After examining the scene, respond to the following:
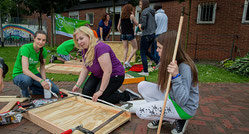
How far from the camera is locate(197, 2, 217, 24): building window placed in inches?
346

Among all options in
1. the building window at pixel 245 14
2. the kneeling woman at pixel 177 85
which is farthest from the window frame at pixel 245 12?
the kneeling woman at pixel 177 85

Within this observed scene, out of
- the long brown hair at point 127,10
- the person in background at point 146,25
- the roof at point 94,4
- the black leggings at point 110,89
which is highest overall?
the roof at point 94,4

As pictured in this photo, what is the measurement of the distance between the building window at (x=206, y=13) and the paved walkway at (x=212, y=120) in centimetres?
619

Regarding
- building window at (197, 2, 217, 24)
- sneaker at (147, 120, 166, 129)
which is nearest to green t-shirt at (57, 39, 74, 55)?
sneaker at (147, 120, 166, 129)

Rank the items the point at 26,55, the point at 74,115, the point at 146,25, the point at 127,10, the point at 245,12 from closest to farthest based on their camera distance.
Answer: the point at 74,115 → the point at 26,55 → the point at 146,25 → the point at 127,10 → the point at 245,12

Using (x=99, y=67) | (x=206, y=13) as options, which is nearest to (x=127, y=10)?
(x=99, y=67)

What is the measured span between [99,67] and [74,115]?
0.83m

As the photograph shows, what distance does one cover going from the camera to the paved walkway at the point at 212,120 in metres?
2.19

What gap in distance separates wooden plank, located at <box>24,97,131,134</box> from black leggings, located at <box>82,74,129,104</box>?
250 millimetres

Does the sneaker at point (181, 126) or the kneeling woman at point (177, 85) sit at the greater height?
the kneeling woman at point (177, 85)

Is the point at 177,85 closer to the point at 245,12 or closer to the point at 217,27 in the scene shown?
the point at 217,27

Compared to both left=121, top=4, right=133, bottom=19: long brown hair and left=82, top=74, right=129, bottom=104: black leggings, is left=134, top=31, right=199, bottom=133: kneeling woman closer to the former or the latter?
left=82, top=74, right=129, bottom=104: black leggings

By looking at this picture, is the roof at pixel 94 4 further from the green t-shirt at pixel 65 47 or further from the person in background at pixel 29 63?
the person in background at pixel 29 63

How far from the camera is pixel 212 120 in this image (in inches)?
98.0
